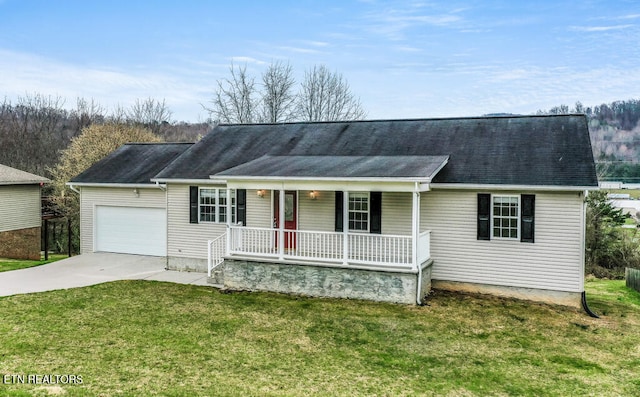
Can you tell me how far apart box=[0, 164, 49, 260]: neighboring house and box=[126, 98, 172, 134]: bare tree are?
92.7 feet

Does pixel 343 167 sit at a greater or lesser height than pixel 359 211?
greater

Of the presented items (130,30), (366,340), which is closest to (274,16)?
(130,30)

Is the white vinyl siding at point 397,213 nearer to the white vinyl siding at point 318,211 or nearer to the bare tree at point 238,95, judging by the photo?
the white vinyl siding at point 318,211

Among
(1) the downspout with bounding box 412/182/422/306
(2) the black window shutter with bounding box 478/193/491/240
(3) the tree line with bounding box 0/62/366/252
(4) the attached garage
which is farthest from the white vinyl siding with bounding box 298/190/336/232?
(3) the tree line with bounding box 0/62/366/252

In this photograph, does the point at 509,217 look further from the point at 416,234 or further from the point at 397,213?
the point at 397,213

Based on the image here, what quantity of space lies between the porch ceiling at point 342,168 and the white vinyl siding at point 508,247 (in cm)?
114

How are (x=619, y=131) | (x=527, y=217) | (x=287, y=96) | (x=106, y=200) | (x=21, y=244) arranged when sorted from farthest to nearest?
(x=619, y=131), (x=287, y=96), (x=21, y=244), (x=106, y=200), (x=527, y=217)

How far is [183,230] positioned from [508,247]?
9673 mm

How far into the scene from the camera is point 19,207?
2047cm

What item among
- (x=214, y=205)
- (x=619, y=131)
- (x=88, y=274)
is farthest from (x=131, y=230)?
(x=619, y=131)

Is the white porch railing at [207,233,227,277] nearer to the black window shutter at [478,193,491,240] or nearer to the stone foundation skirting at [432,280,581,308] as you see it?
the stone foundation skirting at [432,280,581,308]

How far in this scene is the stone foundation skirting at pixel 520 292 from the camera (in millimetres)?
10688

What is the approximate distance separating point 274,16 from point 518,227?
77.7 feet

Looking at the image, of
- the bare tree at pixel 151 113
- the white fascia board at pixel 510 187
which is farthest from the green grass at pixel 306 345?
the bare tree at pixel 151 113
